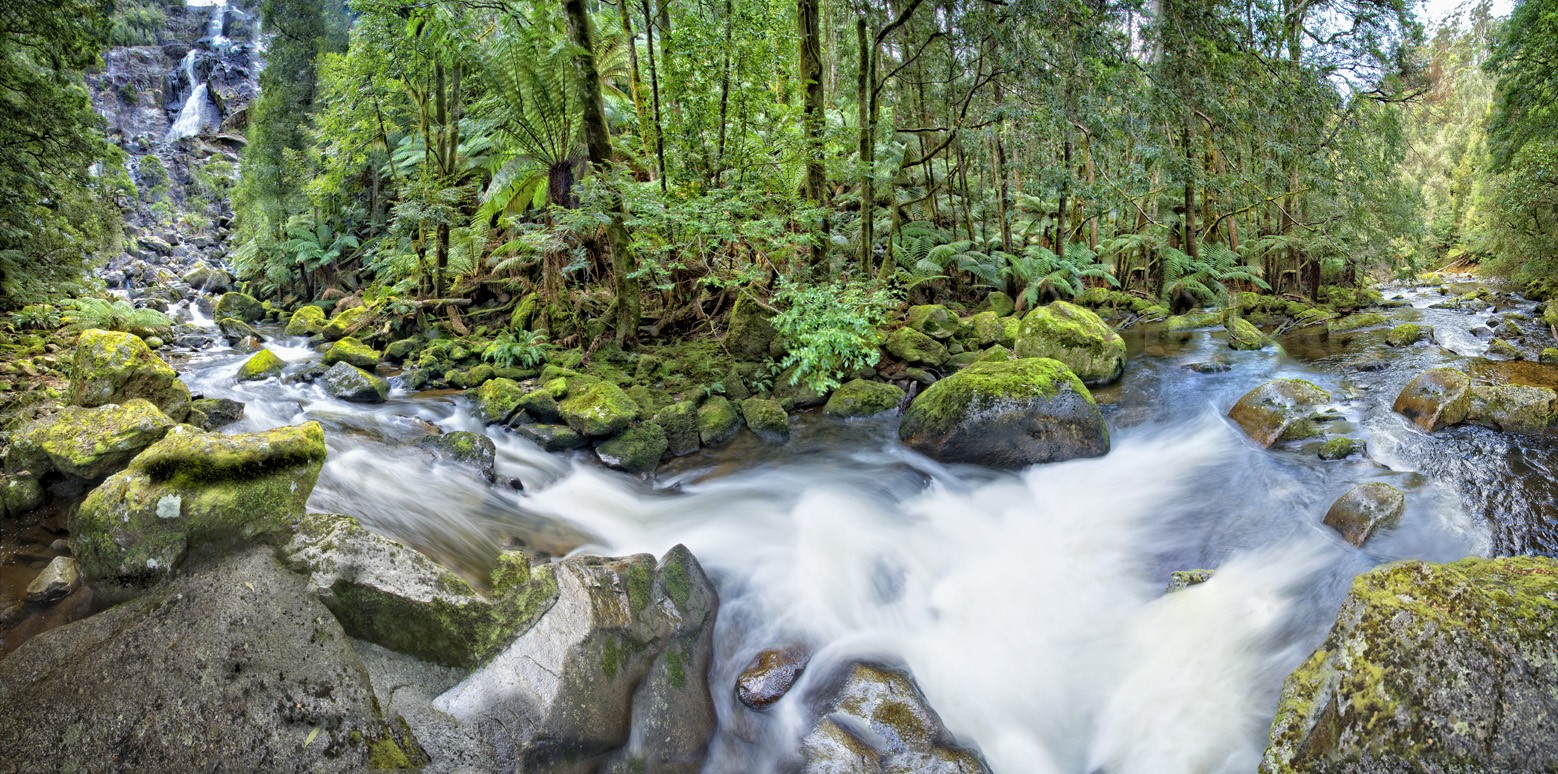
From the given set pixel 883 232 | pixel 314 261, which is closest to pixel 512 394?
pixel 883 232

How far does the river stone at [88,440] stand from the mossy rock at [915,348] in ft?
22.2

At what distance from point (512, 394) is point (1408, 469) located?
8.01m

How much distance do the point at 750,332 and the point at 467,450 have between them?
357 cm

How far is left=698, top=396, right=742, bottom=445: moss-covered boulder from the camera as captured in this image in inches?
267

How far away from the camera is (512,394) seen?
7.26 m

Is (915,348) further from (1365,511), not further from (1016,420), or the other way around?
(1365,511)

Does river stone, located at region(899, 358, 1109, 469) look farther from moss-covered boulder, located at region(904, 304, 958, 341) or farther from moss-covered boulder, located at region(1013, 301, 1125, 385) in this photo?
moss-covered boulder, located at region(904, 304, 958, 341)

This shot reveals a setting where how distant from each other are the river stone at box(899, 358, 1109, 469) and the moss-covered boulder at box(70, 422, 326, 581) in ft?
16.3

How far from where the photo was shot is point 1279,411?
20.6 ft

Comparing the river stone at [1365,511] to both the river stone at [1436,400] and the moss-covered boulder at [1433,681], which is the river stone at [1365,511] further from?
the river stone at [1436,400]

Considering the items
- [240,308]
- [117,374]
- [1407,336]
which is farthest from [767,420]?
[240,308]

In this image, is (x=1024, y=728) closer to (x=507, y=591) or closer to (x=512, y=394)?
(x=507, y=591)

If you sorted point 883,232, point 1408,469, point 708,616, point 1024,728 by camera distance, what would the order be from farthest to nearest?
point 883,232, point 1408,469, point 708,616, point 1024,728

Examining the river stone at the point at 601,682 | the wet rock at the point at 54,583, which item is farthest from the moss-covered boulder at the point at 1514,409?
the wet rock at the point at 54,583
